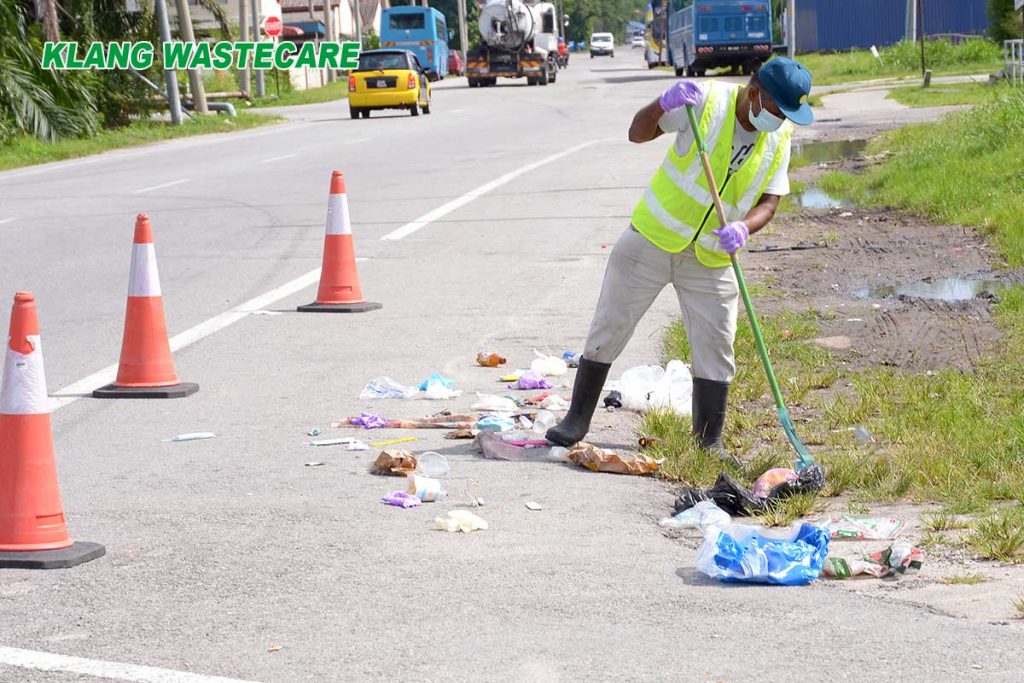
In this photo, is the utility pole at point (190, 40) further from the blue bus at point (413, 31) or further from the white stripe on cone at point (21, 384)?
the white stripe on cone at point (21, 384)

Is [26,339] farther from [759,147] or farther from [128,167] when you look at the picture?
[128,167]

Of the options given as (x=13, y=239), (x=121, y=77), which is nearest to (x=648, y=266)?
(x=13, y=239)

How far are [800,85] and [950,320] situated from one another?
165 inches

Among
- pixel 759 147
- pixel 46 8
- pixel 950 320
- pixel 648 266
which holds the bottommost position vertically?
pixel 950 320

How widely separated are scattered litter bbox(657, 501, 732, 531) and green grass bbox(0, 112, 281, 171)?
22.2 metres

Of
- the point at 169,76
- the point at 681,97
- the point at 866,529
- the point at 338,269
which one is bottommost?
the point at 866,529

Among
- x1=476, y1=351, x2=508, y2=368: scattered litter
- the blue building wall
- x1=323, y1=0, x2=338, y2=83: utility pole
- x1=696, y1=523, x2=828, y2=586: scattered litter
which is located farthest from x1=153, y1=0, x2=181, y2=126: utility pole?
x1=323, y1=0, x2=338, y2=83: utility pole

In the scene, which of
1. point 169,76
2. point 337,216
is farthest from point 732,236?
point 169,76

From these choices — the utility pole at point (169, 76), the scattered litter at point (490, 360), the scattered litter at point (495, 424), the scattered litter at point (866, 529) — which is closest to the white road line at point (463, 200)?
the scattered litter at point (490, 360)

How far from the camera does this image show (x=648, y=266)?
6.66m

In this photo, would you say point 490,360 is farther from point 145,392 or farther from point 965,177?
point 965,177

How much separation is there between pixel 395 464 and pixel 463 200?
37.1ft

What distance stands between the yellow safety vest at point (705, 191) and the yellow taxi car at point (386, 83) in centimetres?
3272

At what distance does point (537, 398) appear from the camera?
309 inches
